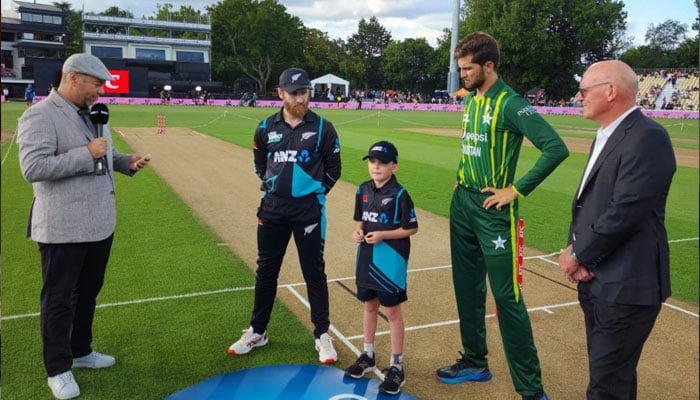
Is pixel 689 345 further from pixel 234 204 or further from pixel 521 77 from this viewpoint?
pixel 521 77

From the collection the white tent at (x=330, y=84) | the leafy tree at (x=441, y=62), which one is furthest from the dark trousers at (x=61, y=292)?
A: the leafy tree at (x=441, y=62)

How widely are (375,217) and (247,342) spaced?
65.6 inches

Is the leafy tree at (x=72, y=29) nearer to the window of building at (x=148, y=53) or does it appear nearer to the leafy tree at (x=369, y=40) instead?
the window of building at (x=148, y=53)

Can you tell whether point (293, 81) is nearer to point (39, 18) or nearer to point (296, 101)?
point (296, 101)

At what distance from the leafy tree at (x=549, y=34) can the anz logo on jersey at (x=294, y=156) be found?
4553cm

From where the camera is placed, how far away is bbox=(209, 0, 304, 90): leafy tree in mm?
77188

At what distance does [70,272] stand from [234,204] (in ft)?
22.9

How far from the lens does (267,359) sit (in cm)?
468

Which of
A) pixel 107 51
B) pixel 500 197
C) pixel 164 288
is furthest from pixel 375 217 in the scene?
pixel 107 51

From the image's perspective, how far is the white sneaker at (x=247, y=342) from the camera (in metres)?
4.75

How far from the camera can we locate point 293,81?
14.5 ft

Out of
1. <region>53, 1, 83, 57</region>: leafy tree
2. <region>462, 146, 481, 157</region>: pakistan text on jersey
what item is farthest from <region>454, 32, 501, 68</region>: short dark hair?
<region>53, 1, 83, 57</region>: leafy tree

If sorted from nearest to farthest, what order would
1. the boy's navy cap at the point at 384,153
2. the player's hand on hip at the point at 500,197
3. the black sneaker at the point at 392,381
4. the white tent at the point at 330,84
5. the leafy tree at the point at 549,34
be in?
the player's hand on hip at the point at 500,197 → the black sneaker at the point at 392,381 → the boy's navy cap at the point at 384,153 → the leafy tree at the point at 549,34 → the white tent at the point at 330,84

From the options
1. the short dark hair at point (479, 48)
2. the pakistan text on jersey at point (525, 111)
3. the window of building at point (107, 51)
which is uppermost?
the window of building at point (107, 51)
